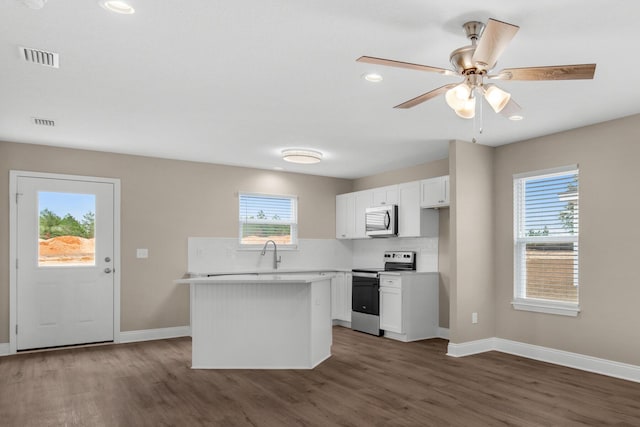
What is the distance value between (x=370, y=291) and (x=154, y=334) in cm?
299

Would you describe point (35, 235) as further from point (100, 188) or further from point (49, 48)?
point (49, 48)

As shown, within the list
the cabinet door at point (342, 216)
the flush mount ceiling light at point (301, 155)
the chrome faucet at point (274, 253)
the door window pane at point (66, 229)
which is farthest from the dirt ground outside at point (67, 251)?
the cabinet door at point (342, 216)

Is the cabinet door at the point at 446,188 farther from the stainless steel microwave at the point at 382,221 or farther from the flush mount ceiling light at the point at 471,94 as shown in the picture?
the flush mount ceiling light at the point at 471,94

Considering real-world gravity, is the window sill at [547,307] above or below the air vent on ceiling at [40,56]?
below

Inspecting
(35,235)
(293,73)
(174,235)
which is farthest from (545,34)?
(35,235)

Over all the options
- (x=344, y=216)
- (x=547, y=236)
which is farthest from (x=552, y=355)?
(x=344, y=216)

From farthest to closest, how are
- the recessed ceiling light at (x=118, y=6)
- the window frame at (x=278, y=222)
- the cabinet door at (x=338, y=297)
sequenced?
the cabinet door at (x=338, y=297) → the window frame at (x=278, y=222) → the recessed ceiling light at (x=118, y=6)

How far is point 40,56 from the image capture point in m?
3.03

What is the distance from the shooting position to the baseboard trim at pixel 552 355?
14.0ft

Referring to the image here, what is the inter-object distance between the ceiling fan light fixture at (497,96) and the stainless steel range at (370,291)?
4004 mm

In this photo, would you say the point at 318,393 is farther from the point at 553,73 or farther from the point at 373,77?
the point at 553,73

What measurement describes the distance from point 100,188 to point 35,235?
917 millimetres

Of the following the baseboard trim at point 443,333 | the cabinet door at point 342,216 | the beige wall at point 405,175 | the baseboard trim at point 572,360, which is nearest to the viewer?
the baseboard trim at point 572,360

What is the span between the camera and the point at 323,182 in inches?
310
